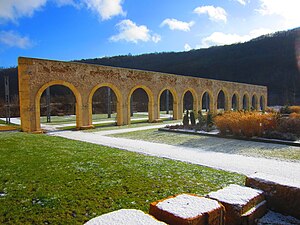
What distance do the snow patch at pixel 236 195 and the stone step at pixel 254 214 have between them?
0.42ft

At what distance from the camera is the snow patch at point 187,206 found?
228 cm

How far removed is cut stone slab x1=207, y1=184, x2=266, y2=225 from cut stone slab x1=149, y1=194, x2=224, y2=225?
0.30m

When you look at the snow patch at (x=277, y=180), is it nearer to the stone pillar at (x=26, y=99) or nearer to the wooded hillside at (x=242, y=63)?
the stone pillar at (x=26, y=99)

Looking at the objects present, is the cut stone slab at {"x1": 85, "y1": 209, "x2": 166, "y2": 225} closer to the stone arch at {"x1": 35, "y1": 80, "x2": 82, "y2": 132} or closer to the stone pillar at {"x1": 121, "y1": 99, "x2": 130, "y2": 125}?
the stone arch at {"x1": 35, "y1": 80, "x2": 82, "y2": 132}

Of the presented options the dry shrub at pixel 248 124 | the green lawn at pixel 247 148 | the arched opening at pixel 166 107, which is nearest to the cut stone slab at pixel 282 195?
the green lawn at pixel 247 148

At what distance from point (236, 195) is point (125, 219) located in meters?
1.55

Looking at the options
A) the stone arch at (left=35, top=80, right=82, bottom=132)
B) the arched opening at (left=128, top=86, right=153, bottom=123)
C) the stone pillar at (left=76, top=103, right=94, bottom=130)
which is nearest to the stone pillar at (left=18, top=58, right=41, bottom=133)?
the stone arch at (left=35, top=80, right=82, bottom=132)

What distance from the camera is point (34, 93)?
13398 millimetres

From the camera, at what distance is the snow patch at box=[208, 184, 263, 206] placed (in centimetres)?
281

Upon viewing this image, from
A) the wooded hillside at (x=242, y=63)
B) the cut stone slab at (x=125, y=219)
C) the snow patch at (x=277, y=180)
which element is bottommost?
the snow patch at (x=277, y=180)

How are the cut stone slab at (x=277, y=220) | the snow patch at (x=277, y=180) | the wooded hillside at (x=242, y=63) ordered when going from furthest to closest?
1. the wooded hillside at (x=242, y=63)
2. the snow patch at (x=277, y=180)
3. the cut stone slab at (x=277, y=220)

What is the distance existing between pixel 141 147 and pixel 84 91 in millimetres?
8122

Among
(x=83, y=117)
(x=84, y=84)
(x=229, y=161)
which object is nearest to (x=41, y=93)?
(x=84, y=84)

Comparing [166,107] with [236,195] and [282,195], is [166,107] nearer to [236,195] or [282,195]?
[282,195]
